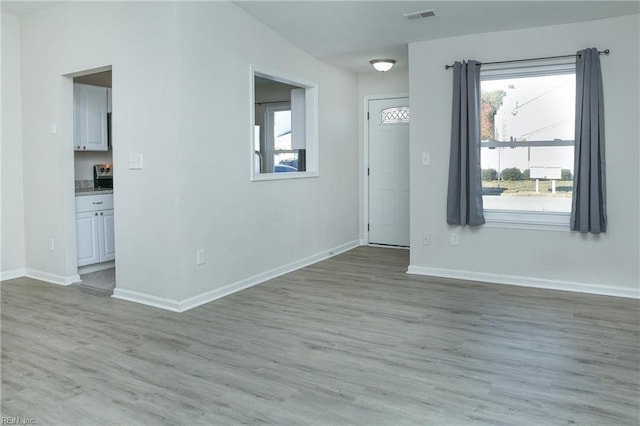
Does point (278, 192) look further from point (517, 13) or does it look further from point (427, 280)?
point (517, 13)

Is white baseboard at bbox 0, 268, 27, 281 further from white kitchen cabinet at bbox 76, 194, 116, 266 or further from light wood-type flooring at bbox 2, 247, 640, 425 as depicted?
white kitchen cabinet at bbox 76, 194, 116, 266

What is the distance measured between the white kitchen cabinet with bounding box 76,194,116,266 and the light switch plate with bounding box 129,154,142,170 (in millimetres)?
1258

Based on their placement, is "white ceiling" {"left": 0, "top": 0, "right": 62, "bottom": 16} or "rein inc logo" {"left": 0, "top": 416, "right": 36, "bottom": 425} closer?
"rein inc logo" {"left": 0, "top": 416, "right": 36, "bottom": 425}

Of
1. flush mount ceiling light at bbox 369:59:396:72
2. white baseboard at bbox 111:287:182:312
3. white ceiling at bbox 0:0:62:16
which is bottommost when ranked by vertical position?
white baseboard at bbox 111:287:182:312

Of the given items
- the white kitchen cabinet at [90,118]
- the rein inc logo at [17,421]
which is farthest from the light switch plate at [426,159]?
A: the rein inc logo at [17,421]

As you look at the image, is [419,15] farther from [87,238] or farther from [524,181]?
[87,238]

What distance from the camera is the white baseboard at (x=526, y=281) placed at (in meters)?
4.39

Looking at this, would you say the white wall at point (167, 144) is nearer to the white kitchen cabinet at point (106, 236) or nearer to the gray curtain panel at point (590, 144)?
the white kitchen cabinet at point (106, 236)

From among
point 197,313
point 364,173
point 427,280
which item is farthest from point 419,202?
point 197,313

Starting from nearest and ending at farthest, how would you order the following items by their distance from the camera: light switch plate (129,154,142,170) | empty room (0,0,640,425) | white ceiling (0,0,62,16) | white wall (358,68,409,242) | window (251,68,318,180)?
empty room (0,0,640,425) < light switch plate (129,154,142,170) < white ceiling (0,0,62,16) < window (251,68,318,180) < white wall (358,68,409,242)

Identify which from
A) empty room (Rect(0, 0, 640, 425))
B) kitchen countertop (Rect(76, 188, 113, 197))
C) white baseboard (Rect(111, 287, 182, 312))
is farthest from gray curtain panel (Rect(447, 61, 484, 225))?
kitchen countertop (Rect(76, 188, 113, 197))

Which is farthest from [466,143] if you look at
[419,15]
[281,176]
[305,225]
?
[305,225]

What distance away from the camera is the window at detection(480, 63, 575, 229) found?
4.61 meters

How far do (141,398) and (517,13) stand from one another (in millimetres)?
4036
